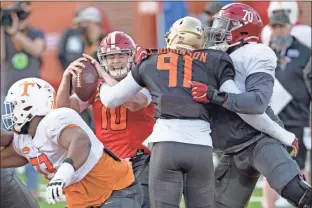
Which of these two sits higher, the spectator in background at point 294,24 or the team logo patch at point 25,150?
the spectator in background at point 294,24

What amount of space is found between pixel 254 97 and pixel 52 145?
3.92ft

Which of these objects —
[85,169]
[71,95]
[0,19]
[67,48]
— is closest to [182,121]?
[85,169]

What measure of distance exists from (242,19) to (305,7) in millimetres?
7827

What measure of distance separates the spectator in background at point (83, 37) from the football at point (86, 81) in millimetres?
3646

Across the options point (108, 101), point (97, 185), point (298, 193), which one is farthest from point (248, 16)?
point (97, 185)

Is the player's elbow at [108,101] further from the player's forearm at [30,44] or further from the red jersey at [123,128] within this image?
the player's forearm at [30,44]

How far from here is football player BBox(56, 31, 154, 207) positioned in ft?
18.3

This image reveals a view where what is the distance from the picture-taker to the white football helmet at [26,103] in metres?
4.83

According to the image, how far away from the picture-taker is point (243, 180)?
221 inches

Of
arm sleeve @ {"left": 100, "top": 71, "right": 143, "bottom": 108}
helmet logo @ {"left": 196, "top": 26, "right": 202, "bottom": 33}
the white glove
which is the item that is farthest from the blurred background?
the white glove

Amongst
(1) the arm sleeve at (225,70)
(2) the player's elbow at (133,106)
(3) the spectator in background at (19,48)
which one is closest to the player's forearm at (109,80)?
(2) the player's elbow at (133,106)

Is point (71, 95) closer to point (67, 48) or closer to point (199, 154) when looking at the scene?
point (199, 154)

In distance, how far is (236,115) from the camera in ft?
17.7

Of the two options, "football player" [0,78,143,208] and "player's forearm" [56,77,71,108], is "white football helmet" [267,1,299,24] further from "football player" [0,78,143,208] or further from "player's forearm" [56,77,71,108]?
"football player" [0,78,143,208]
